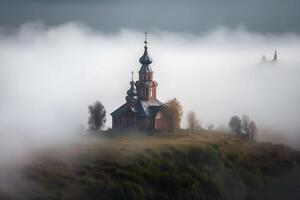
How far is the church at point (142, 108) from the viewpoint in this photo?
159 metres

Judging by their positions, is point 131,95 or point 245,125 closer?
point 131,95

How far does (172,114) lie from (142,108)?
21.4 ft

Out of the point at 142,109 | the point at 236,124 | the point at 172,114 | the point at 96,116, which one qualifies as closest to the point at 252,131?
the point at 236,124

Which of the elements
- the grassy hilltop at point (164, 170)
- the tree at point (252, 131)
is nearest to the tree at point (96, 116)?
the grassy hilltop at point (164, 170)

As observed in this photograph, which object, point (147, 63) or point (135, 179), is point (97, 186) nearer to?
point (135, 179)

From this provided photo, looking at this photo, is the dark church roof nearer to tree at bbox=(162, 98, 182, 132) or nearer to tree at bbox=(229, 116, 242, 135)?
tree at bbox=(162, 98, 182, 132)

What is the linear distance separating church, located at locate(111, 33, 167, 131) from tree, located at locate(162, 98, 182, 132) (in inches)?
66.4

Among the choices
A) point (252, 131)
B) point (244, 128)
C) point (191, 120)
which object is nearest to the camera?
point (191, 120)

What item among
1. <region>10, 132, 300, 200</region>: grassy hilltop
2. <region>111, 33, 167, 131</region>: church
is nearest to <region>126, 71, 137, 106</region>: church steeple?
<region>111, 33, 167, 131</region>: church

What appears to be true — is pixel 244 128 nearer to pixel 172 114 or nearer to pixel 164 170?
pixel 172 114

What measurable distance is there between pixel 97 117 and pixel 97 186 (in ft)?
125

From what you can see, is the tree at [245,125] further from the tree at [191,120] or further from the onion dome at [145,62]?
the onion dome at [145,62]

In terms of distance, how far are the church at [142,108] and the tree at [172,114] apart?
169cm

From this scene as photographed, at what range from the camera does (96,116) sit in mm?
160750
